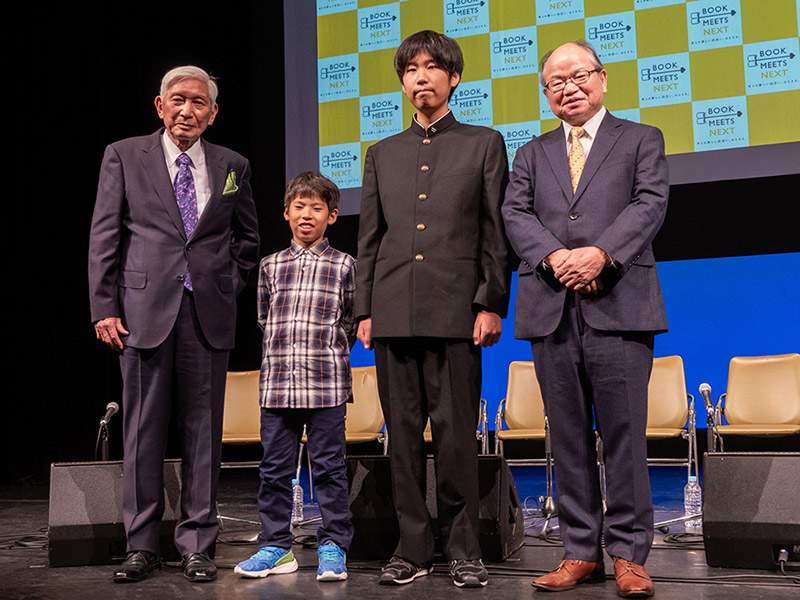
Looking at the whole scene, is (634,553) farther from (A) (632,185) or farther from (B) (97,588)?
→ (B) (97,588)

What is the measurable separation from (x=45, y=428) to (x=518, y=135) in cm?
407

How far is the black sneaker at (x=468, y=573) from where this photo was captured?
2.21 metres

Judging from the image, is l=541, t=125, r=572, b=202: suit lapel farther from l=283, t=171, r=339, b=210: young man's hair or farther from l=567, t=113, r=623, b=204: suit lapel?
l=283, t=171, r=339, b=210: young man's hair

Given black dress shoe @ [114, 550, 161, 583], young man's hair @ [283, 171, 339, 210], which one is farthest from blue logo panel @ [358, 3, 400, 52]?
black dress shoe @ [114, 550, 161, 583]

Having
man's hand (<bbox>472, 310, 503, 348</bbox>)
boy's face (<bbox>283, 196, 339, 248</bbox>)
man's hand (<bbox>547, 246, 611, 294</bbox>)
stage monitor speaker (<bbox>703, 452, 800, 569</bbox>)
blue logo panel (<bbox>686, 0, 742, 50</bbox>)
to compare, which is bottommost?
stage monitor speaker (<bbox>703, 452, 800, 569</bbox>)

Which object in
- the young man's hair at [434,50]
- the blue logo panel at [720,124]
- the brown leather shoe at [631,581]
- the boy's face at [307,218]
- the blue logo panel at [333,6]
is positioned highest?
the blue logo panel at [333,6]

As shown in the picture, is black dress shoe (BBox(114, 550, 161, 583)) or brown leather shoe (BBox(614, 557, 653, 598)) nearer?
brown leather shoe (BBox(614, 557, 653, 598))

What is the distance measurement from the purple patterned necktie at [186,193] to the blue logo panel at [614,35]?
282 centimetres

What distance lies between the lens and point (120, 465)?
2.75m

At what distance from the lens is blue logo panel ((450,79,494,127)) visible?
488 centimetres

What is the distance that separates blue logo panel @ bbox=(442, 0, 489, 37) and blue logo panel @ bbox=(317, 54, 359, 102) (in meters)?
0.66

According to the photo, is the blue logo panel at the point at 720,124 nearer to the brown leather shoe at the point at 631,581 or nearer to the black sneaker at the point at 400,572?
the brown leather shoe at the point at 631,581

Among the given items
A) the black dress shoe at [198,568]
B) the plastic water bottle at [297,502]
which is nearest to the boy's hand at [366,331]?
the black dress shoe at [198,568]

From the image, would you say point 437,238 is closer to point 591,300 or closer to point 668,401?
point 591,300
